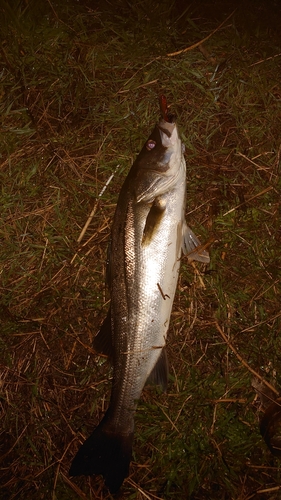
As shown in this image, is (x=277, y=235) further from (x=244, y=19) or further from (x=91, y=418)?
(x=91, y=418)

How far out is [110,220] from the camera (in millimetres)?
3064

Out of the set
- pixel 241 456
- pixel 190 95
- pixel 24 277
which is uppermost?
pixel 190 95

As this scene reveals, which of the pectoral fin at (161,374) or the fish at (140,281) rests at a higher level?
the fish at (140,281)

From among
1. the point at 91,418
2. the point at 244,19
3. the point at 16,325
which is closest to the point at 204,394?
the point at 91,418

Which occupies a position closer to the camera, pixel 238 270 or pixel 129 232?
pixel 129 232

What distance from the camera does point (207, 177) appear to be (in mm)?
3023

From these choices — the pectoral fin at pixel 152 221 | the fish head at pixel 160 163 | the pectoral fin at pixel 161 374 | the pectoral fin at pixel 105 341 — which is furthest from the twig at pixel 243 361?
the fish head at pixel 160 163

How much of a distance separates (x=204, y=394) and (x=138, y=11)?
11.1ft

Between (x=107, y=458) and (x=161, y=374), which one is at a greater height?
(x=161, y=374)

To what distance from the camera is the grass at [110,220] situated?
9.30 feet

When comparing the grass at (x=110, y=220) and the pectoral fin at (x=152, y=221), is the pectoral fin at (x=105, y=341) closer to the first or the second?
the grass at (x=110, y=220)

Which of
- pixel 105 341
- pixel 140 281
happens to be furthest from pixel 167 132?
pixel 105 341

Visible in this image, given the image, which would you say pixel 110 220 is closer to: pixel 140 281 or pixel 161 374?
pixel 140 281

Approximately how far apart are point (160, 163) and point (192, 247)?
71cm
